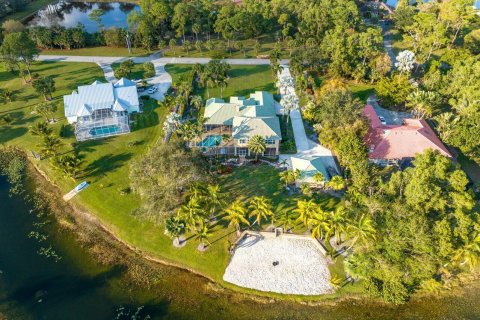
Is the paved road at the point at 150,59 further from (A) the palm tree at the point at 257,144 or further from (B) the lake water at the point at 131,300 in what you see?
(B) the lake water at the point at 131,300

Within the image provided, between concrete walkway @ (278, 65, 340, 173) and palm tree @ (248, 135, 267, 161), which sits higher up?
palm tree @ (248, 135, 267, 161)

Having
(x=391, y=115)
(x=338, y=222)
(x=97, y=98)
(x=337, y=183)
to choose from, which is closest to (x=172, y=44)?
(x=97, y=98)

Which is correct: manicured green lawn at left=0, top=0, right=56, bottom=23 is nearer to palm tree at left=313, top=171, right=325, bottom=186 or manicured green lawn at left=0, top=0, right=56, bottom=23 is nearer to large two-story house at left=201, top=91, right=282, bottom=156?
large two-story house at left=201, top=91, right=282, bottom=156

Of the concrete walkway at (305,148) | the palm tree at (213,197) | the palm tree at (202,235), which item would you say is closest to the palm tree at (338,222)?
the palm tree at (213,197)

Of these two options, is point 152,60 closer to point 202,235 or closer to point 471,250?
point 202,235

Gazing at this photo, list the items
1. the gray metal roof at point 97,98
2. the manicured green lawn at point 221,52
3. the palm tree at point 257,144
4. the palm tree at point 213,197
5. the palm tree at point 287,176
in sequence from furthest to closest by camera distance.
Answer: the manicured green lawn at point 221,52 → the gray metal roof at point 97,98 → the palm tree at point 257,144 → the palm tree at point 287,176 → the palm tree at point 213,197

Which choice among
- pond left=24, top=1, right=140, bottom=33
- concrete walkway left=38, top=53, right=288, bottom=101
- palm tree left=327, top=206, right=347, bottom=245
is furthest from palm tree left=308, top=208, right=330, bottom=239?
pond left=24, top=1, right=140, bottom=33
